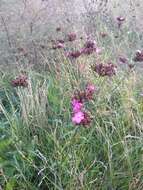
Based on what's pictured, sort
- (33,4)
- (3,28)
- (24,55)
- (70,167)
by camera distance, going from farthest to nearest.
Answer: (33,4) < (3,28) < (24,55) < (70,167)

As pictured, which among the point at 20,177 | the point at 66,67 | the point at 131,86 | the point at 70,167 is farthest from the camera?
the point at 66,67

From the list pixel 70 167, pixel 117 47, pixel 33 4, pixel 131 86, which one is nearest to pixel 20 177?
pixel 70 167

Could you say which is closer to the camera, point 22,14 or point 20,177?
point 20,177

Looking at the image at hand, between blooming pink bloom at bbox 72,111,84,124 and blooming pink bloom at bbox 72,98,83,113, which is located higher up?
blooming pink bloom at bbox 72,98,83,113

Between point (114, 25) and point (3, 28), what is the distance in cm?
113

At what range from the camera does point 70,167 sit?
2.18 m

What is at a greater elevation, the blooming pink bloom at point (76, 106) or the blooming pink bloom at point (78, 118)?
the blooming pink bloom at point (76, 106)

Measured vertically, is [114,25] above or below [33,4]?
below

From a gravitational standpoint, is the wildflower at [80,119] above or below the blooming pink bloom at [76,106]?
below

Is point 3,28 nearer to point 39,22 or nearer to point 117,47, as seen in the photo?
point 39,22

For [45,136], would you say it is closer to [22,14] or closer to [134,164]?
[134,164]

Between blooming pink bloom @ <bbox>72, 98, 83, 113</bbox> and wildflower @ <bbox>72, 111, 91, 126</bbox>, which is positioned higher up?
blooming pink bloom @ <bbox>72, 98, 83, 113</bbox>

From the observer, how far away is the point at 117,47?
3.94 m

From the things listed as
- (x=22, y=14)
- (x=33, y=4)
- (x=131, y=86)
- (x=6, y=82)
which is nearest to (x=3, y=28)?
(x=22, y=14)
